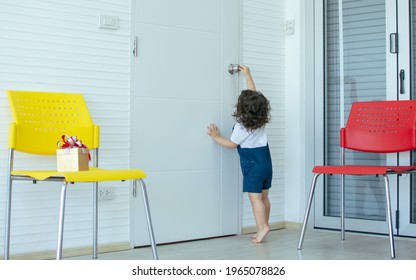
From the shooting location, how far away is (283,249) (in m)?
3.47

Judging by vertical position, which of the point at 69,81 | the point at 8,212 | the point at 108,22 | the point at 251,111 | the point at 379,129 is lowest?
the point at 8,212

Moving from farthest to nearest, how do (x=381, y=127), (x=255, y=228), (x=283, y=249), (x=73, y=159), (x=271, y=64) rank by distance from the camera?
1. (x=271, y=64)
2. (x=255, y=228)
3. (x=381, y=127)
4. (x=283, y=249)
5. (x=73, y=159)

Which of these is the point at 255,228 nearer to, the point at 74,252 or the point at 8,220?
the point at 74,252

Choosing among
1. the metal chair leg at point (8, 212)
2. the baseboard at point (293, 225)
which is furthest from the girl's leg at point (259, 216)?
the metal chair leg at point (8, 212)

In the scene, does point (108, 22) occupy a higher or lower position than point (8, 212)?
higher

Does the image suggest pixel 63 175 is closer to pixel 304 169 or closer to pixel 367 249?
pixel 367 249

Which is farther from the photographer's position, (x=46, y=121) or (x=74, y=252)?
(x=74, y=252)

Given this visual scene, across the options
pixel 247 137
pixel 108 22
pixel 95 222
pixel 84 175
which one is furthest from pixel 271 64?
pixel 84 175

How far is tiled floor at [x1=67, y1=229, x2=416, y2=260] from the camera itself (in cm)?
323

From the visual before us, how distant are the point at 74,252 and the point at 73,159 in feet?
2.39

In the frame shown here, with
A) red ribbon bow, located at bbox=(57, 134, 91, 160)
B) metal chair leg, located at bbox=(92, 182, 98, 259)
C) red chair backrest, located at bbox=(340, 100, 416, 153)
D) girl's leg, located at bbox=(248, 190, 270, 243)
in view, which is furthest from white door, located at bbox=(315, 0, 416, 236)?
red ribbon bow, located at bbox=(57, 134, 91, 160)

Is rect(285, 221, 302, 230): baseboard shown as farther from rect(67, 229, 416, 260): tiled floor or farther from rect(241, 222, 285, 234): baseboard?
rect(67, 229, 416, 260): tiled floor

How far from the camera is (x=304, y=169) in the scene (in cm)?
422

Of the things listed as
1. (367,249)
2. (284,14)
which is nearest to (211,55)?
(284,14)
